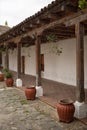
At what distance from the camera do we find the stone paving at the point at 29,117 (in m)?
5.88

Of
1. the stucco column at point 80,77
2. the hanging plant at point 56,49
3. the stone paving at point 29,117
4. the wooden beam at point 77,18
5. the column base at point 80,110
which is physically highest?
the wooden beam at point 77,18

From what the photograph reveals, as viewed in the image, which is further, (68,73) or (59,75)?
(59,75)

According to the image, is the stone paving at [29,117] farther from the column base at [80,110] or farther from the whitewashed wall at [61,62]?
the whitewashed wall at [61,62]

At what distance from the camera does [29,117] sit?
674 cm

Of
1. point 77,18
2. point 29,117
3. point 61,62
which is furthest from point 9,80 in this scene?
point 77,18

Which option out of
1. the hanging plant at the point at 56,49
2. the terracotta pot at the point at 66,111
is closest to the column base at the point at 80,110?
the terracotta pot at the point at 66,111

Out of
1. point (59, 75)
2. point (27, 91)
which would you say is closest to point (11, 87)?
point (59, 75)

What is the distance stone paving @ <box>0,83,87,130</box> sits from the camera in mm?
5875

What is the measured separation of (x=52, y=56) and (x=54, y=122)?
26.8ft

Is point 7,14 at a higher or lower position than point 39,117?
higher

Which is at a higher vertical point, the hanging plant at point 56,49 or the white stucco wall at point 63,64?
the hanging plant at point 56,49

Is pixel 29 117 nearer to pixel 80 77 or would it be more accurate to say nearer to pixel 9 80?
pixel 80 77

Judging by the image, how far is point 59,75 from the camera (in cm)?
1318

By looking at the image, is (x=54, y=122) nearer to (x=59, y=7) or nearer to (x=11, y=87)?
(x=59, y=7)
